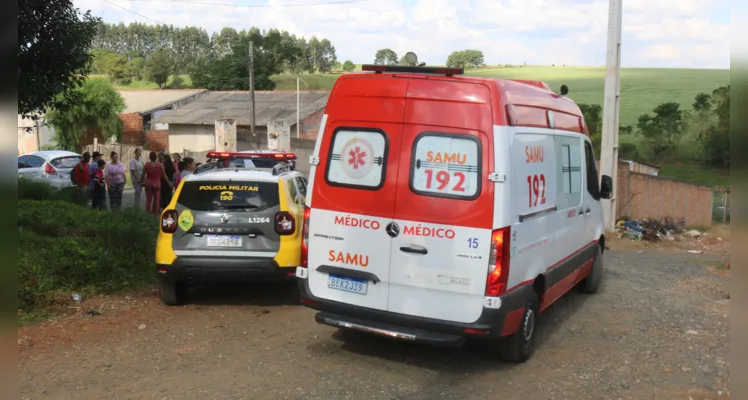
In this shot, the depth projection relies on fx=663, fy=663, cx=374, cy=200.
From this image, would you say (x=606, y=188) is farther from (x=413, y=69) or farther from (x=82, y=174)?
(x=82, y=174)

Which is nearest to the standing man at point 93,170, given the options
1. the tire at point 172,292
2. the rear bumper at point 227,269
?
the tire at point 172,292

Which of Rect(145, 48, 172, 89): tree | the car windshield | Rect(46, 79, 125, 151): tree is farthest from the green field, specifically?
Rect(145, 48, 172, 89): tree

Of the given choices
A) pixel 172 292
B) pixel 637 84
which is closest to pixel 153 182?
pixel 172 292

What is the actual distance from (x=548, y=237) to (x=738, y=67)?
497 cm

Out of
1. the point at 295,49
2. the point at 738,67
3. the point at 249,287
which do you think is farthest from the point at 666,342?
the point at 295,49

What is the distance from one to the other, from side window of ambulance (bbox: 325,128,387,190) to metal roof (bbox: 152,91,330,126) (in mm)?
39396

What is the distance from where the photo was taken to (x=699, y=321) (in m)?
7.61

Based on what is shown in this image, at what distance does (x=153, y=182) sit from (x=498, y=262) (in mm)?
10765

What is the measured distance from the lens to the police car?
7410mm

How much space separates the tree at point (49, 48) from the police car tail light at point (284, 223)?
160 inches

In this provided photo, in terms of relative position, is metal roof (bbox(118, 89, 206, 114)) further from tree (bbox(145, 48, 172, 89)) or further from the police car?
the police car

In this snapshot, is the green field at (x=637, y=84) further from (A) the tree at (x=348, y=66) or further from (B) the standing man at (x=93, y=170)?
(B) the standing man at (x=93, y=170)

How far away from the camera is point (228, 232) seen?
24.4 ft

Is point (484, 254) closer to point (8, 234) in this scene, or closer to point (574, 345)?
point (574, 345)
